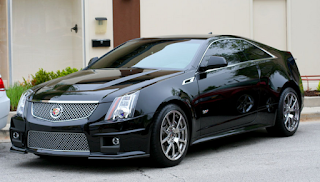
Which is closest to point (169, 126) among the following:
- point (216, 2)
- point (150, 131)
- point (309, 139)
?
point (150, 131)

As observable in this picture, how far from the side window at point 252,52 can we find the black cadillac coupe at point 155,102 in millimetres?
21

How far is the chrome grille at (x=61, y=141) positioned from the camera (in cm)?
523

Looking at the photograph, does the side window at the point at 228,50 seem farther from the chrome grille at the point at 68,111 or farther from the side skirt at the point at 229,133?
the chrome grille at the point at 68,111

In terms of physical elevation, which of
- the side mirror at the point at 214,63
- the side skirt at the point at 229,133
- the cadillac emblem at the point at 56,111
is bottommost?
the side skirt at the point at 229,133

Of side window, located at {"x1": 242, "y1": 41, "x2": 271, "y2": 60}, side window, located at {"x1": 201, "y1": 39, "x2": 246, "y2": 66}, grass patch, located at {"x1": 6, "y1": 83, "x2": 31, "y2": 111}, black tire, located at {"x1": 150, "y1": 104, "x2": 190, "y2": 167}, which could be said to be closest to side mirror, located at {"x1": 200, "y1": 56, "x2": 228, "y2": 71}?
side window, located at {"x1": 201, "y1": 39, "x2": 246, "y2": 66}

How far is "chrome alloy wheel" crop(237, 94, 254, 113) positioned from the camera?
6.61 m

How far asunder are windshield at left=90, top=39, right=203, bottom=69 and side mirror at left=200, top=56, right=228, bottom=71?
0.23 meters

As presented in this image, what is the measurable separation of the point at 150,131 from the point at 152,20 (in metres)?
8.93

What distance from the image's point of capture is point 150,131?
5.29 m

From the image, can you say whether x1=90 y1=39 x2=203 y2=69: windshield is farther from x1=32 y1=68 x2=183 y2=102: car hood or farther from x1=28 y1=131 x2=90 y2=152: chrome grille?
x1=28 y1=131 x2=90 y2=152: chrome grille

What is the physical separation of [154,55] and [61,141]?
197 cm

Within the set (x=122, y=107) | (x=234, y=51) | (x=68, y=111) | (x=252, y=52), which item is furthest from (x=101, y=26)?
(x=122, y=107)

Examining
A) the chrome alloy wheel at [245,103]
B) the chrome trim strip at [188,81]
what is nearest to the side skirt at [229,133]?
the chrome alloy wheel at [245,103]

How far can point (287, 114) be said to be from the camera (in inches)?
303
